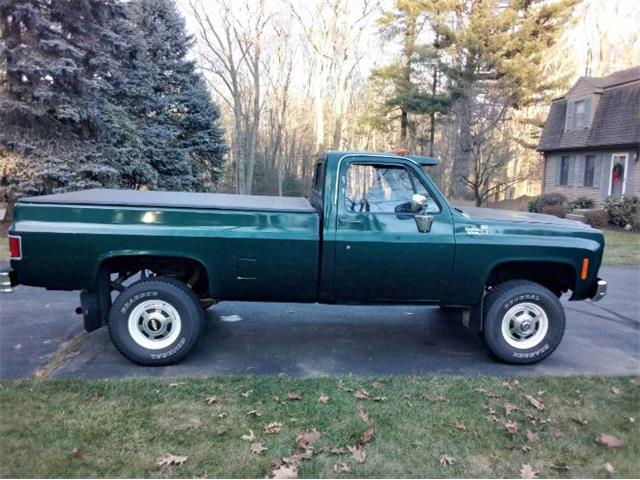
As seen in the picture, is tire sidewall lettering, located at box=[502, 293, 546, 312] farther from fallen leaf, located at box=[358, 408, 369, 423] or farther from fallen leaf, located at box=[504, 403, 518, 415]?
fallen leaf, located at box=[358, 408, 369, 423]

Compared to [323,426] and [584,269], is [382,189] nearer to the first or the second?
[584,269]

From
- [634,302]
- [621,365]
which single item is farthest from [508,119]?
[621,365]

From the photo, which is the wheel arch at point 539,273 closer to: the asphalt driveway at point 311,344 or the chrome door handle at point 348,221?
the asphalt driveway at point 311,344

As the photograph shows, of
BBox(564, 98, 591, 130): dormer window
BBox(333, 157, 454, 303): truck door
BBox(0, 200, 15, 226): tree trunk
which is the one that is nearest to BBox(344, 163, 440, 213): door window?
BBox(333, 157, 454, 303): truck door

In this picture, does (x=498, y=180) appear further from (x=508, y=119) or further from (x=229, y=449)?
(x=229, y=449)

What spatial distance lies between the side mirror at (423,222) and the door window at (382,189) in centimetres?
13

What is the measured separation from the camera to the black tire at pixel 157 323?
15.6ft

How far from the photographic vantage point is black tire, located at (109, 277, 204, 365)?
4.77 meters

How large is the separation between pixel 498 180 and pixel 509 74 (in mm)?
5353

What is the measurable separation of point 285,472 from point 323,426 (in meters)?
0.62

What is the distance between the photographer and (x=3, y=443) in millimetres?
3371

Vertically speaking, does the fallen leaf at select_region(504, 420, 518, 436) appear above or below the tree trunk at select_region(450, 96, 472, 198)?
below

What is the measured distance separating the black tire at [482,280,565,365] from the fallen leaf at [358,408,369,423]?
1.76 m

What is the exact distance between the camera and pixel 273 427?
3654 mm
